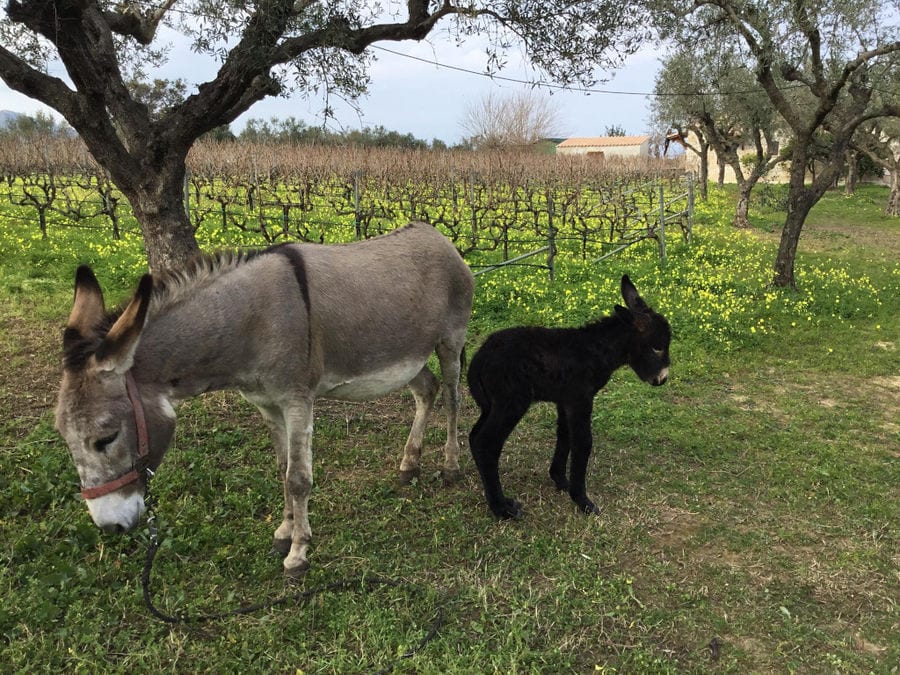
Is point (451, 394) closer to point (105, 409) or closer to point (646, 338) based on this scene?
Result: point (646, 338)

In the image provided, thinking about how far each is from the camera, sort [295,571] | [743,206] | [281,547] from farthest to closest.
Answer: [743,206]
[281,547]
[295,571]

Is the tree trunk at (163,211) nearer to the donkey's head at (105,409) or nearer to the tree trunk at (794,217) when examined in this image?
the donkey's head at (105,409)

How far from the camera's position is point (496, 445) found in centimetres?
453

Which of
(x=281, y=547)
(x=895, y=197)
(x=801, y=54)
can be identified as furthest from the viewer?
(x=895, y=197)

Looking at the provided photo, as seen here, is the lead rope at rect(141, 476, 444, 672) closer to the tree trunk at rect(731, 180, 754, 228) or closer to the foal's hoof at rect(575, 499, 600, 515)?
the foal's hoof at rect(575, 499, 600, 515)

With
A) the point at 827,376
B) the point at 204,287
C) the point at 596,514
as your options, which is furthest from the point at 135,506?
the point at 827,376

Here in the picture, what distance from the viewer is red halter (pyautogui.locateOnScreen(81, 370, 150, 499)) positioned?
9.86 feet

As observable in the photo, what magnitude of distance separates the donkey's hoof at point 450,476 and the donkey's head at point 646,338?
1.79 meters

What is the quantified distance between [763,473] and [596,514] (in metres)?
1.91

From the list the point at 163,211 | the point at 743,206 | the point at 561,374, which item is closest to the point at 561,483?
the point at 561,374

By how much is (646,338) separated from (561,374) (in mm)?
904

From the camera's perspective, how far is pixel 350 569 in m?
3.91

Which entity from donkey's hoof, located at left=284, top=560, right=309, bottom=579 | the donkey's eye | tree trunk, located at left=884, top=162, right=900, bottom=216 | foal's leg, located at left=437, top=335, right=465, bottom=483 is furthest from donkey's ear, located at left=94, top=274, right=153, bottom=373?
tree trunk, located at left=884, top=162, right=900, bottom=216

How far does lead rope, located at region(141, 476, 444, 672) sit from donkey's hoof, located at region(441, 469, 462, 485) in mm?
1454
